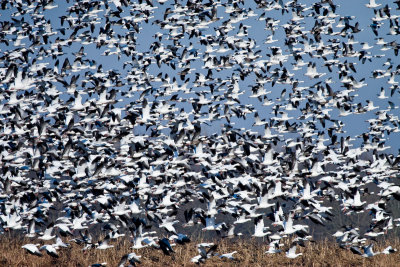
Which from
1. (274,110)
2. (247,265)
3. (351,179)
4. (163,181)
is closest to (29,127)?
(163,181)

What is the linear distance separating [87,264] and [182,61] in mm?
12358

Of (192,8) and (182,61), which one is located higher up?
(192,8)

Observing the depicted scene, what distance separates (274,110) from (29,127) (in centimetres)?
1214

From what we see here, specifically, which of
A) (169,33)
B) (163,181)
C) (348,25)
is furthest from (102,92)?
(348,25)

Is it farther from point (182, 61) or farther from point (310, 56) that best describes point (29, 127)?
point (310, 56)

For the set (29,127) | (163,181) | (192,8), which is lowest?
(163,181)

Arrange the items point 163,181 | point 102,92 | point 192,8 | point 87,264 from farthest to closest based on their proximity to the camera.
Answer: point 192,8 → point 102,92 → point 163,181 → point 87,264

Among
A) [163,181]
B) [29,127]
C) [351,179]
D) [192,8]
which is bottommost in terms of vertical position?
[351,179]

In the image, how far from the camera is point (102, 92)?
21.2 m

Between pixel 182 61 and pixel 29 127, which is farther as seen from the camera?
pixel 182 61

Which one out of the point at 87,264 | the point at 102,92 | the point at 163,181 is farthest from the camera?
the point at 102,92

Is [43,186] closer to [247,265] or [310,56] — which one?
[247,265]

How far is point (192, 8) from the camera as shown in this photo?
25.4 m

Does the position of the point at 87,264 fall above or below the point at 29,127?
below
